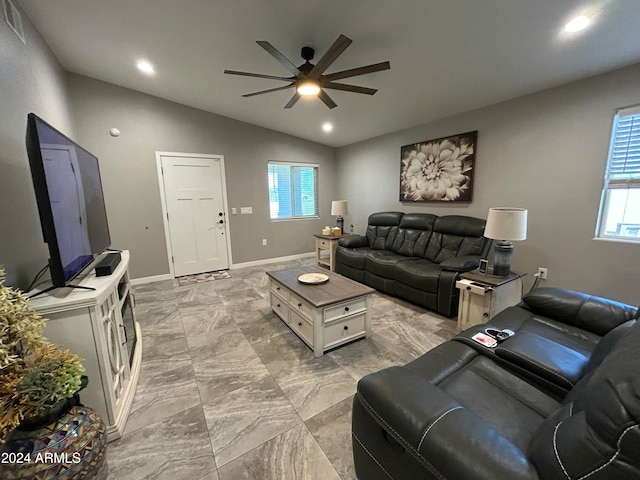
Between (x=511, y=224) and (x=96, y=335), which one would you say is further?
(x=511, y=224)

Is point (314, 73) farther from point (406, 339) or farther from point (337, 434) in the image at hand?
point (337, 434)

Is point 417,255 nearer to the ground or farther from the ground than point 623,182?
nearer to the ground

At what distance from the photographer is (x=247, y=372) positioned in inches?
81.7

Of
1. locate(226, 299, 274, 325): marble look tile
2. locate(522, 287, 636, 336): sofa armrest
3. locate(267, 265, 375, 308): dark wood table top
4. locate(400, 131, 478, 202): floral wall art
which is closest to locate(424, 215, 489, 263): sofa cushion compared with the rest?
locate(400, 131, 478, 202): floral wall art

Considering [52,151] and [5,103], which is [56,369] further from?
[5,103]

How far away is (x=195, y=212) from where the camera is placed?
4.54 m

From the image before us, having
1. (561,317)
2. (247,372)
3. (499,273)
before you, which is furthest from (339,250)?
(561,317)

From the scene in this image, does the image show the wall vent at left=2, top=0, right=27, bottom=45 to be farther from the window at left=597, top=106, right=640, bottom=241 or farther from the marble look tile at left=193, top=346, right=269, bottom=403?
the window at left=597, top=106, right=640, bottom=241

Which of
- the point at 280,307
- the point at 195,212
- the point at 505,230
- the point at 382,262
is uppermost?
the point at 195,212

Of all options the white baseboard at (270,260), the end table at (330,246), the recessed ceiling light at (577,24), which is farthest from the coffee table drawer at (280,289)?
the recessed ceiling light at (577,24)

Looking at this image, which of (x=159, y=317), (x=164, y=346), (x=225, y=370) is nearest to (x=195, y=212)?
(x=159, y=317)

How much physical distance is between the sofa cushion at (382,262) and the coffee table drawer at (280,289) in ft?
4.79

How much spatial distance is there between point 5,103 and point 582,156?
482 centimetres

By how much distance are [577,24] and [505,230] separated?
1.57m
